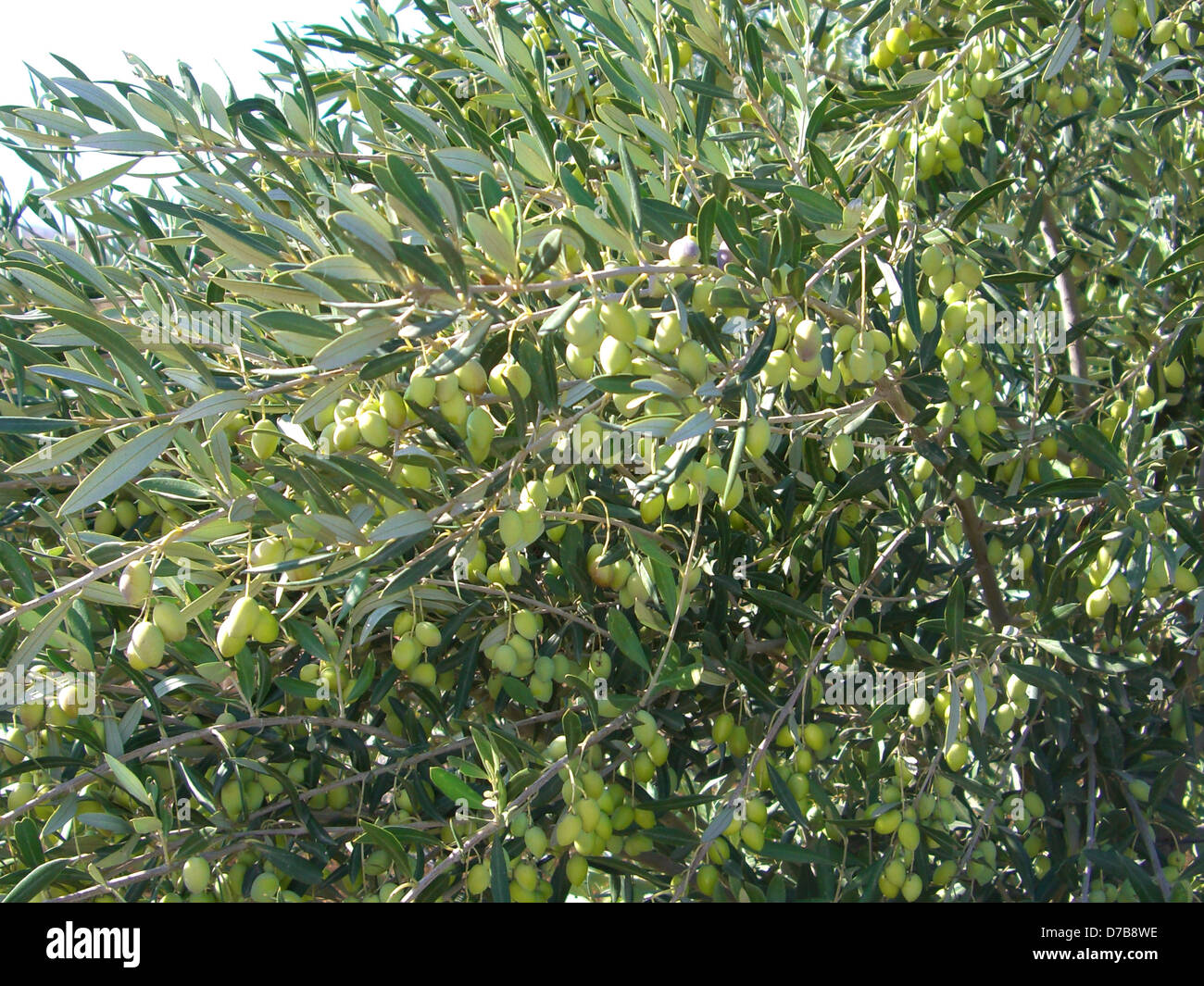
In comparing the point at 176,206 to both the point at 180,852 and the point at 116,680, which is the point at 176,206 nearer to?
the point at 116,680

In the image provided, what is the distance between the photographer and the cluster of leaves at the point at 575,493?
1.26m

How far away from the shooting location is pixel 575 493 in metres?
1.57

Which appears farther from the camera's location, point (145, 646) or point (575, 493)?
point (575, 493)

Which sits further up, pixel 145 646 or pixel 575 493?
pixel 575 493

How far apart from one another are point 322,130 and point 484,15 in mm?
431

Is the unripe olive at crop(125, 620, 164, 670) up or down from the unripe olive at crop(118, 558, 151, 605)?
down

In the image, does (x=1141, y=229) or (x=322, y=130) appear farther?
(x=1141, y=229)

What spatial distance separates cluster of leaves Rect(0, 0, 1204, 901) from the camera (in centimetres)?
126

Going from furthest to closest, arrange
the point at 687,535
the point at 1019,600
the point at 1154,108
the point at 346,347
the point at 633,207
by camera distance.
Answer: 1. the point at 1019,600
2. the point at 1154,108
3. the point at 687,535
4. the point at 633,207
5. the point at 346,347

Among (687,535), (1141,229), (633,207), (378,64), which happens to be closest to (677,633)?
(687,535)

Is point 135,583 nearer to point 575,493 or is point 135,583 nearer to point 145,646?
point 145,646

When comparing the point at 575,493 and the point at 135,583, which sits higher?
the point at 575,493

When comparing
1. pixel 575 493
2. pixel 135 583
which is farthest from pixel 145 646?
pixel 575 493
